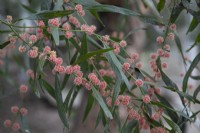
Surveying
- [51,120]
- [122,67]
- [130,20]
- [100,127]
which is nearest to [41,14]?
[122,67]

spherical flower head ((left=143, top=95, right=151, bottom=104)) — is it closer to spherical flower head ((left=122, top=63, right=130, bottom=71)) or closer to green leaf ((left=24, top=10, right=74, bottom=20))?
spherical flower head ((left=122, top=63, right=130, bottom=71))

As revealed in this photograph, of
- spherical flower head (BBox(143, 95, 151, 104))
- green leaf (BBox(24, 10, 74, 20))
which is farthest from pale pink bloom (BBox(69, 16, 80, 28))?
spherical flower head (BBox(143, 95, 151, 104))

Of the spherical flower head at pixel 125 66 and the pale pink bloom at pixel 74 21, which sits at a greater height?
the pale pink bloom at pixel 74 21

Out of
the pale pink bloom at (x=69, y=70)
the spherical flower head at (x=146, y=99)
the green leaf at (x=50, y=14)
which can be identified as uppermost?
the green leaf at (x=50, y=14)

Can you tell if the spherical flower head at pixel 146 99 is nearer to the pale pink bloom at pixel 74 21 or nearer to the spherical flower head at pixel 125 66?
the spherical flower head at pixel 125 66

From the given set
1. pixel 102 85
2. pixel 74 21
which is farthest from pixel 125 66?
pixel 74 21

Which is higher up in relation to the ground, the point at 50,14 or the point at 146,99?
the point at 50,14

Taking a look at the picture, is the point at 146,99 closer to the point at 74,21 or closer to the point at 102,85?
the point at 102,85

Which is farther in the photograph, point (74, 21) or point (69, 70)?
point (74, 21)

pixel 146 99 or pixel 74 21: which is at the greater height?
pixel 74 21

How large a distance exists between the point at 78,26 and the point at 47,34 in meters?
0.08

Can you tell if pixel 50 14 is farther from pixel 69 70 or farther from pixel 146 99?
pixel 146 99

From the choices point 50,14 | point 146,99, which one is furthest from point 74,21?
point 146,99

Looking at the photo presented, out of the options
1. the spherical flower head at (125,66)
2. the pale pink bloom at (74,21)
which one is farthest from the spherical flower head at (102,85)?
the pale pink bloom at (74,21)
